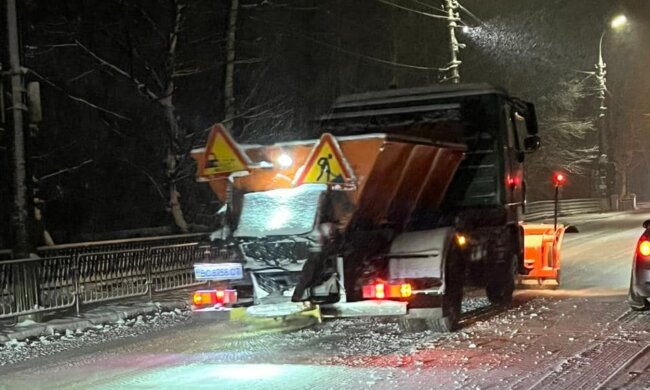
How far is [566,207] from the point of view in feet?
133

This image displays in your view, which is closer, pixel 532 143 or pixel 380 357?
pixel 380 357

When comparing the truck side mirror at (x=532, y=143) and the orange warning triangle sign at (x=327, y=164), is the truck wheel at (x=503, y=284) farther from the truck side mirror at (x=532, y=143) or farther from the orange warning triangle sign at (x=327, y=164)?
the orange warning triangle sign at (x=327, y=164)

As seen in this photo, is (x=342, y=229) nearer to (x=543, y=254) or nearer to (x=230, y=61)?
(x=543, y=254)

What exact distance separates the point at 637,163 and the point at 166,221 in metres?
55.5

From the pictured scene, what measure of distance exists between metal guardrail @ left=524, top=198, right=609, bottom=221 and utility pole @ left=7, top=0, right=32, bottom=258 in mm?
25360

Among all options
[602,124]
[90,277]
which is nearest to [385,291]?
[90,277]

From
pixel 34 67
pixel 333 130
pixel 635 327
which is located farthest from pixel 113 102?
pixel 635 327

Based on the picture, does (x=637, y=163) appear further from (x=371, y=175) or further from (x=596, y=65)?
(x=371, y=175)

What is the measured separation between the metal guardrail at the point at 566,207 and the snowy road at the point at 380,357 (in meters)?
24.4

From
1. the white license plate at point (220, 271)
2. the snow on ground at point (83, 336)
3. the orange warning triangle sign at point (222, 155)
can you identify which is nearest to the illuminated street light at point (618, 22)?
the snow on ground at point (83, 336)

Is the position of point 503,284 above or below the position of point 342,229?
below

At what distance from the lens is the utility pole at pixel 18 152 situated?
1153cm

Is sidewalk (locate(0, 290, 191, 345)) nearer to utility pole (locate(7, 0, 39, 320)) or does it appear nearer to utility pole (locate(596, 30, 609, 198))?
utility pole (locate(7, 0, 39, 320))

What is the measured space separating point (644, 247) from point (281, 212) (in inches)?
186
